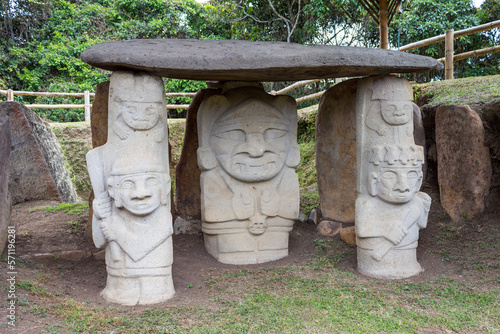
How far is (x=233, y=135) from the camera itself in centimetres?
493

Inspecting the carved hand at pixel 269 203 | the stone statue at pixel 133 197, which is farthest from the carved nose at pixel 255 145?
the stone statue at pixel 133 197

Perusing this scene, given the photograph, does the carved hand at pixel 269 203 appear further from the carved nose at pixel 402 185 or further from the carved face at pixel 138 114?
the carved face at pixel 138 114

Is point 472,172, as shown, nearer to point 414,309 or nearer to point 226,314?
point 414,309

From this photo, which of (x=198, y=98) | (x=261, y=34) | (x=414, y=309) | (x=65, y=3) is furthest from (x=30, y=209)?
(x=65, y=3)

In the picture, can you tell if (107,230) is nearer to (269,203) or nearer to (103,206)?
(103,206)

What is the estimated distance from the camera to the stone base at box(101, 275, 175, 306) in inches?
151

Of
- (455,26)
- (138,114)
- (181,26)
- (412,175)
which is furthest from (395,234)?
(181,26)

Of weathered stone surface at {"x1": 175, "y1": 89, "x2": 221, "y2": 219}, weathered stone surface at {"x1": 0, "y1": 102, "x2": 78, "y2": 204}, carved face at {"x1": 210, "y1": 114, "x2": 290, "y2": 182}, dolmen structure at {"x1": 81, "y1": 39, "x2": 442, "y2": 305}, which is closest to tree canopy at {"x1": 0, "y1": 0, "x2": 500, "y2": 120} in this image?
weathered stone surface at {"x1": 0, "y1": 102, "x2": 78, "y2": 204}

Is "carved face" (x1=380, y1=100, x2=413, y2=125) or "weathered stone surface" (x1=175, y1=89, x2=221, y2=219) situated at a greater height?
"carved face" (x1=380, y1=100, x2=413, y2=125)

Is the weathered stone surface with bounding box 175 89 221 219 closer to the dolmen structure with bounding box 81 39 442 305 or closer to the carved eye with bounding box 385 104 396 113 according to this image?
the dolmen structure with bounding box 81 39 442 305

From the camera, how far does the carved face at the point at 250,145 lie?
15.9 feet

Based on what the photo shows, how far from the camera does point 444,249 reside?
490 centimetres

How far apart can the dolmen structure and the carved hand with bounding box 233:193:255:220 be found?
0.01m

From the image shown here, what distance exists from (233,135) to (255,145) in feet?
0.91
